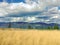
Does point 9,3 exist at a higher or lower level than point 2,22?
higher

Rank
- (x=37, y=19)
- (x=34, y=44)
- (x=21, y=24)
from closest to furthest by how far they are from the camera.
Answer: (x=34, y=44) < (x=21, y=24) < (x=37, y=19)

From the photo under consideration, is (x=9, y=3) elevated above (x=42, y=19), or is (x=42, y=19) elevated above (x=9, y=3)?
(x=9, y=3)

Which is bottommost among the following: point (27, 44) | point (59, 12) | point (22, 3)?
point (27, 44)

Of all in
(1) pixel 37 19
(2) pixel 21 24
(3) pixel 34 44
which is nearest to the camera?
(3) pixel 34 44

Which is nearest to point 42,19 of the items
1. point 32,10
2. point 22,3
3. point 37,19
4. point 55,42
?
point 37,19

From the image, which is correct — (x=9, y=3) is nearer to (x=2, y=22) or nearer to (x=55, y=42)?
(x=2, y=22)

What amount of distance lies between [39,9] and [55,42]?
4.89 ft

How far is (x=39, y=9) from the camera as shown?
8.31 feet

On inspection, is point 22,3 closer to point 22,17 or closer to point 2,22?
point 22,17

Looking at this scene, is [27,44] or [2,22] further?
[2,22]

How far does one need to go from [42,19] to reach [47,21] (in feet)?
0.31

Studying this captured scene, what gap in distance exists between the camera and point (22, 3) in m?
2.50

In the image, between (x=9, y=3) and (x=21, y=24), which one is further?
(x=9, y=3)

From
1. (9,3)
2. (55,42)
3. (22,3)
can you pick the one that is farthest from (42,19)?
(55,42)
